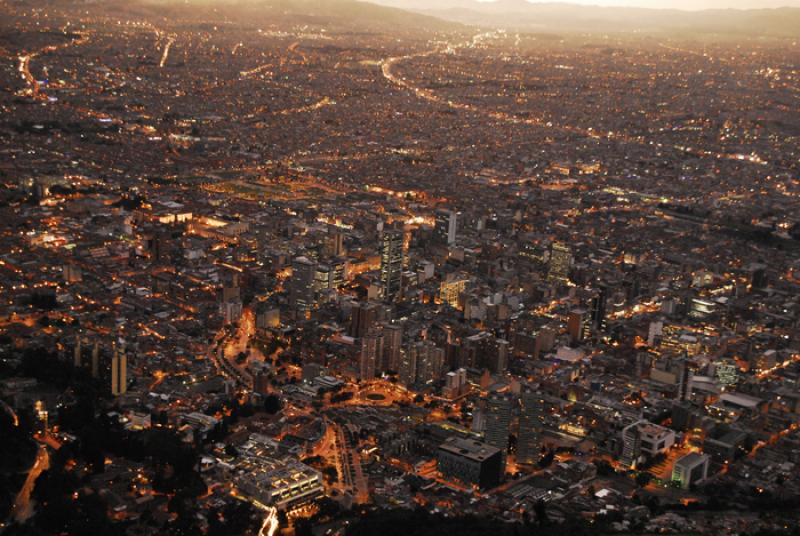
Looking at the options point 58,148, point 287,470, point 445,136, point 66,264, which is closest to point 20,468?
A: point 287,470

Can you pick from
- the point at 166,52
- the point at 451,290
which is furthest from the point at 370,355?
the point at 166,52

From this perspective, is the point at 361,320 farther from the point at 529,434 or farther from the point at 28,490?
the point at 28,490

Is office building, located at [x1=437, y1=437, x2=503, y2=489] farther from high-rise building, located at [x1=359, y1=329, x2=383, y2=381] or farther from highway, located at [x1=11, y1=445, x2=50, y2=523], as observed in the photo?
highway, located at [x1=11, y1=445, x2=50, y2=523]

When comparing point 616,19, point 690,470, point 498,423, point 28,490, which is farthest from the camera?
point 616,19

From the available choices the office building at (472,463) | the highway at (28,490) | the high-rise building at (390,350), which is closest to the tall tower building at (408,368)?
the high-rise building at (390,350)

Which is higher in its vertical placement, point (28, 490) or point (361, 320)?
point (361, 320)

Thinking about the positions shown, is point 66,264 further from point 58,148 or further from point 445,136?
point 445,136
